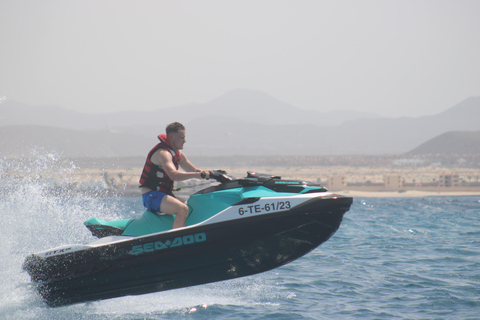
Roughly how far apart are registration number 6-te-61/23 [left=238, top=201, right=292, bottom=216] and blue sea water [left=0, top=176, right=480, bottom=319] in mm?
1543

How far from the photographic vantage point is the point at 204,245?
652 centimetres

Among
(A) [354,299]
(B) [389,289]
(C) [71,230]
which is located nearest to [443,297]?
(B) [389,289]

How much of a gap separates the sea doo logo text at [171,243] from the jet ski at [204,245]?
0.04ft

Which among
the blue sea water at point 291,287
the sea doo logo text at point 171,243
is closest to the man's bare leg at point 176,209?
the sea doo logo text at point 171,243

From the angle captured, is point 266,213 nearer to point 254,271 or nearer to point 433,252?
point 254,271

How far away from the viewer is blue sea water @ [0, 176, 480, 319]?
7074 mm

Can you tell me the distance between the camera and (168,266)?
6.59 metres

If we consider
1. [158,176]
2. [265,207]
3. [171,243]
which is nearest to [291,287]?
[265,207]

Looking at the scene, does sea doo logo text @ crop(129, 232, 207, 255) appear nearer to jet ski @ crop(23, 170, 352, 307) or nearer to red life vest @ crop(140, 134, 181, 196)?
jet ski @ crop(23, 170, 352, 307)

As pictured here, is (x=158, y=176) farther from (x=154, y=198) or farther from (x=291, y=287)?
(x=291, y=287)

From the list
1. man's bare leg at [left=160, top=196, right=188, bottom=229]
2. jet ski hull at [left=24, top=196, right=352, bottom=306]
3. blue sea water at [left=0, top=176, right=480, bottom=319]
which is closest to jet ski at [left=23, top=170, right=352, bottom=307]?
jet ski hull at [left=24, top=196, right=352, bottom=306]

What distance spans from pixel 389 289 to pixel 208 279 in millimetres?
3371

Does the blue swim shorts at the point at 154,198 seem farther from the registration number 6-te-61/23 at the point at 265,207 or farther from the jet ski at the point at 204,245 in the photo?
the registration number 6-te-61/23 at the point at 265,207

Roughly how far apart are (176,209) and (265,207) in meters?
1.11
